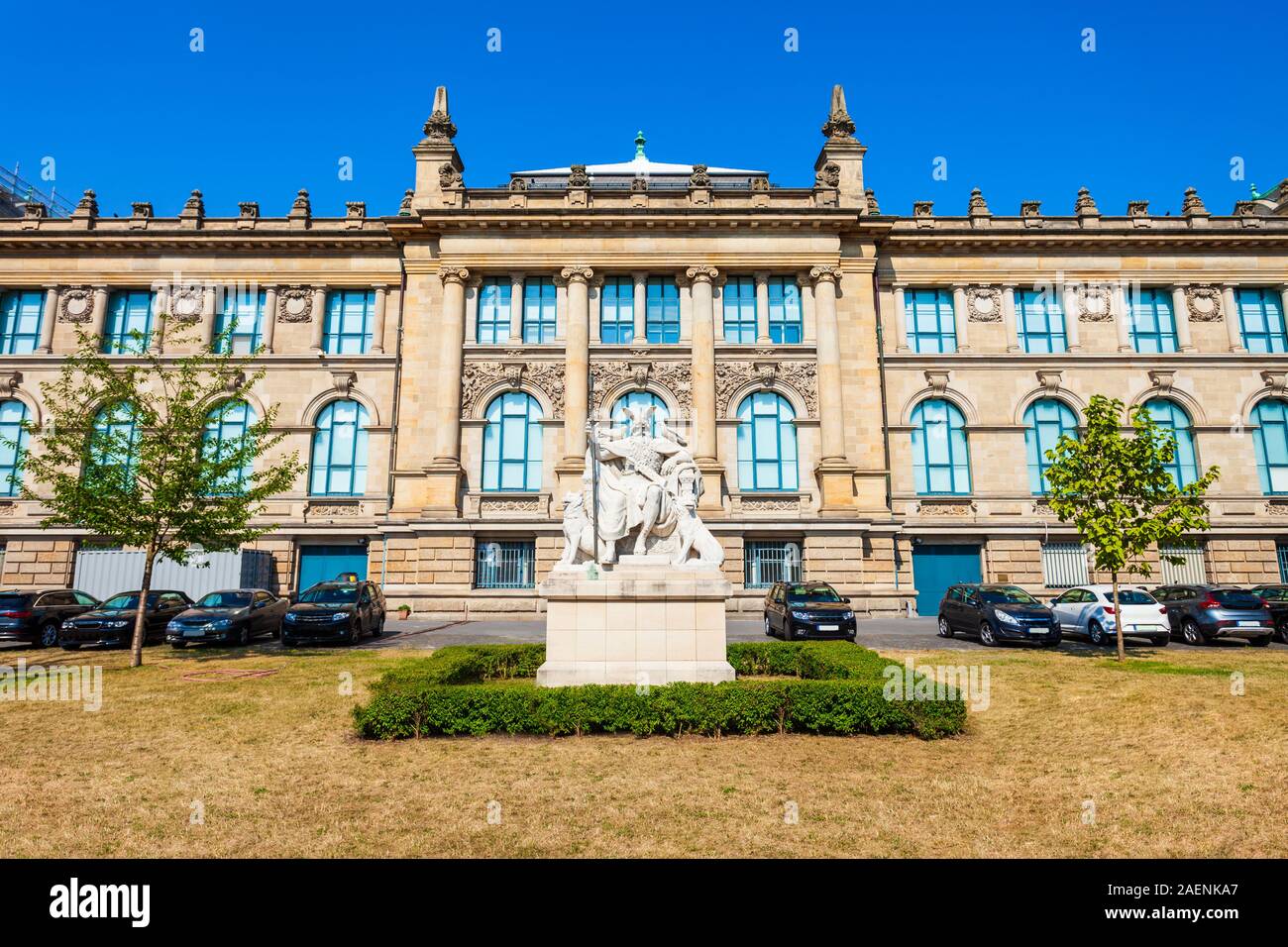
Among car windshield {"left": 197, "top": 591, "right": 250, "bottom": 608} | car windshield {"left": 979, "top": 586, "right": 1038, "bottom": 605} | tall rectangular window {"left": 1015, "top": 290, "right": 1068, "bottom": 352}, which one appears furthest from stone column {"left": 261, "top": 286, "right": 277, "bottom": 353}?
tall rectangular window {"left": 1015, "top": 290, "right": 1068, "bottom": 352}

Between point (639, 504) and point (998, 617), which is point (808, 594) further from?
point (639, 504)

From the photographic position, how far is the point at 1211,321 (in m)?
32.0

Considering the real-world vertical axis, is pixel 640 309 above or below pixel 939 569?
above

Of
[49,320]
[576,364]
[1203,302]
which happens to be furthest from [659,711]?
[49,320]

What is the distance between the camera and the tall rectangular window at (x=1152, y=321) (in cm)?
3186

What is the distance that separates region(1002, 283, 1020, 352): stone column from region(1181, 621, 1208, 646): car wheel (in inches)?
598

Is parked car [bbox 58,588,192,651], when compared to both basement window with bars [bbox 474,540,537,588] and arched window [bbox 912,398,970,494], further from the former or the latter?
arched window [bbox 912,398,970,494]

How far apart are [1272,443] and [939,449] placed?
1441 cm

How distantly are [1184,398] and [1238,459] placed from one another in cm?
329

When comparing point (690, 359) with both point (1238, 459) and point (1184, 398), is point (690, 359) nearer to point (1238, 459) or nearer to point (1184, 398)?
point (1184, 398)

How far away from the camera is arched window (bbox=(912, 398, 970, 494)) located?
30547mm

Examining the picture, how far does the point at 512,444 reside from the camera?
98.2 ft

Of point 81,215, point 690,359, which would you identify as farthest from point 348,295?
point 690,359

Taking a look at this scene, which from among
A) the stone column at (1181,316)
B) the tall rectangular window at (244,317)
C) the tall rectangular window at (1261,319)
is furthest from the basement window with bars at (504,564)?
the tall rectangular window at (1261,319)
